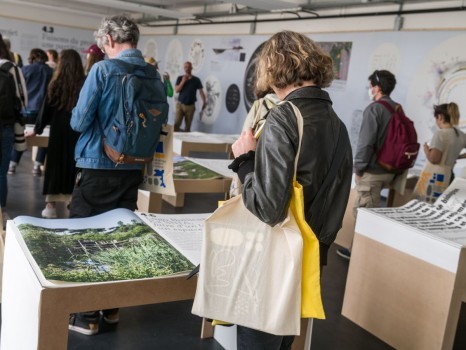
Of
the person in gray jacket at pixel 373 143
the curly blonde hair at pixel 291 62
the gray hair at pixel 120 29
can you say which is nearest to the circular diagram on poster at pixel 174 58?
the person in gray jacket at pixel 373 143

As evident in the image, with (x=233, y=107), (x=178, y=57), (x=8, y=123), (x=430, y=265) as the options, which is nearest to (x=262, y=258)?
(x=430, y=265)

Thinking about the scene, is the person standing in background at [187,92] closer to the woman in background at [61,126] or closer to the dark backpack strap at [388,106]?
the woman in background at [61,126]

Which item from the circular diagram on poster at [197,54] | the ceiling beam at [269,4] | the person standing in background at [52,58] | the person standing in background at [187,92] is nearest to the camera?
the person standing in background at [52,58]

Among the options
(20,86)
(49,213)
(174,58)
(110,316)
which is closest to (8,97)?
(20,86)

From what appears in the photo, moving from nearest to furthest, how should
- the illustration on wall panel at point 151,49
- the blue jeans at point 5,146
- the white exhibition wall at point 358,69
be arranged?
the blue jeans at point 5,146 → the white exhibition wall at point 358,69 → the illustration on wall panel at point 151,49

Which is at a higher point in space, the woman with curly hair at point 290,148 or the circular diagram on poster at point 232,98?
the circular diagram on poster at point 232,98

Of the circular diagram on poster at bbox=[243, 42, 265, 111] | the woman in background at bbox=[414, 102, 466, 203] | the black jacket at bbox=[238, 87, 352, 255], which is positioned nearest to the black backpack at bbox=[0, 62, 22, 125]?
the black jacket at bbox=[238, 87, 352, 255]

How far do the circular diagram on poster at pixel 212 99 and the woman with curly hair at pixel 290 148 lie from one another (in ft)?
30.3

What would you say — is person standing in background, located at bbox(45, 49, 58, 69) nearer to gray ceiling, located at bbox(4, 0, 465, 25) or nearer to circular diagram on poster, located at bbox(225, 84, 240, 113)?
gray ceiling, located at bbox(4, 0, 465, 25)

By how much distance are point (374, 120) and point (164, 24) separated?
10.3 meters

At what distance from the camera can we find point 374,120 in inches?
143

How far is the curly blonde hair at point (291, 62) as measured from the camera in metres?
1.41

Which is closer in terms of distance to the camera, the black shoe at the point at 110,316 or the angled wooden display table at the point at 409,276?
the angled wooden display table at the point at 409,276

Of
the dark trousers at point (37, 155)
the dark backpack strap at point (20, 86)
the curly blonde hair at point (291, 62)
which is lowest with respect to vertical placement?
the dark trousers at point (37, 155)
